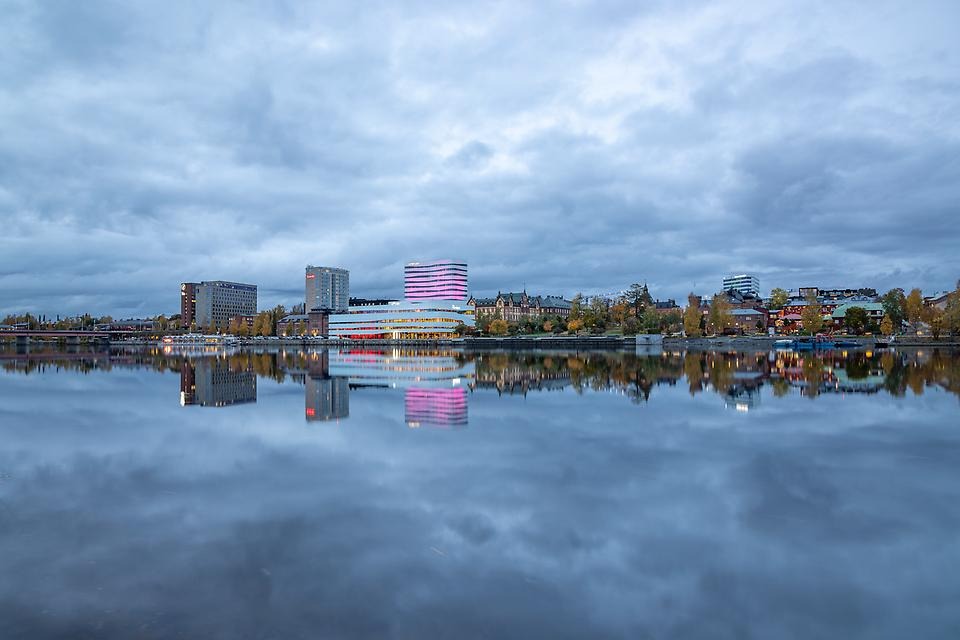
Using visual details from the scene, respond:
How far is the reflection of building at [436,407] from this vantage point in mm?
20031

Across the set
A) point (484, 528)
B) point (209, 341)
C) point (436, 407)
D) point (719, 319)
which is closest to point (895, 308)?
point (719, 319)

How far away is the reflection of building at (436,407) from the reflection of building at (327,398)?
2565mm

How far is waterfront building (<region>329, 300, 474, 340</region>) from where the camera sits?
580ft

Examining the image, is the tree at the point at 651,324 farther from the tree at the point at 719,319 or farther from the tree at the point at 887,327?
the tree at the point at 887,327

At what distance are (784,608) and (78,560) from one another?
8.58 metres

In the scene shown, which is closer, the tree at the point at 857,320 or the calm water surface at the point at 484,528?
the calm water surface at the point at 484,528

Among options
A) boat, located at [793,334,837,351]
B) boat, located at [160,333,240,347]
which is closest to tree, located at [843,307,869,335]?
boat, located at [793,334,837,351]

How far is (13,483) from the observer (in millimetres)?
12062

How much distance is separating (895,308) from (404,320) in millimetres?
121551

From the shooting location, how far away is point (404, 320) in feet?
597

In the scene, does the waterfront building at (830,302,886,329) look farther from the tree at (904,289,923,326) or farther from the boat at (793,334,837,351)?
the boat at (793,334,837,351)

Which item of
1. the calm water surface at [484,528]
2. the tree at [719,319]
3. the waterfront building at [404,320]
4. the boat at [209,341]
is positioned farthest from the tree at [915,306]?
the boat at [209,341]

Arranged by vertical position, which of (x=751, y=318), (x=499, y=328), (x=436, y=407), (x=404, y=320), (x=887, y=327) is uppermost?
(x=404, y=320)

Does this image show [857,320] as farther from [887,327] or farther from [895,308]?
[887,327]
